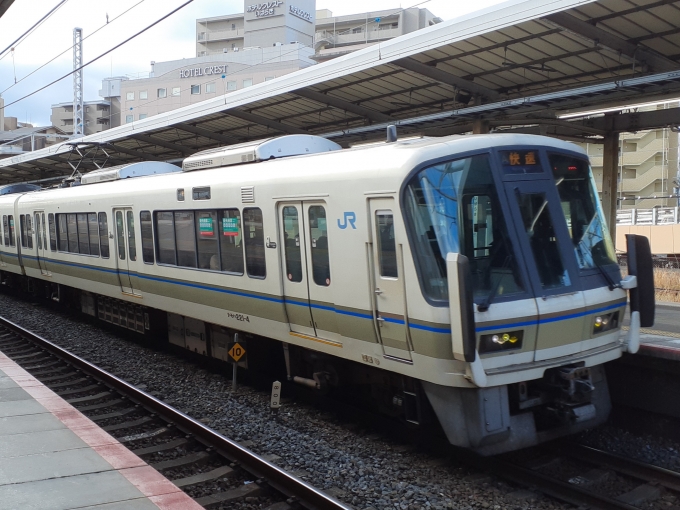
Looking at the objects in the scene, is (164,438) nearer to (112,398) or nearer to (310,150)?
(112,398)

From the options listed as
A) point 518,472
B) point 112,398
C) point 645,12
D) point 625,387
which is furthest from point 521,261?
point 112,398

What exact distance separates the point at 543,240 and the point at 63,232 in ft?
36.9

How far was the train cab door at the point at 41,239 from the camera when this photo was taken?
1599 cm

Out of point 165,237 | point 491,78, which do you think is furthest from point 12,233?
point 491,78

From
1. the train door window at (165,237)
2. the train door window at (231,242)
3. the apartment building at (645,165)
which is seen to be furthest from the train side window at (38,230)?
the apartment building at (645,165)

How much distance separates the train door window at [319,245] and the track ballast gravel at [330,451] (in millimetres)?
1638

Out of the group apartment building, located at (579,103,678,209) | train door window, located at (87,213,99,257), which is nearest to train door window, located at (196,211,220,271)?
train door window, located at (87,213,99,257)

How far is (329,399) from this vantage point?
8.66 meters

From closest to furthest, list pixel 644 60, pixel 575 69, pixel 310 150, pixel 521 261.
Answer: pixel 521 261 < pixel 310 150 < pixel 644 60 < pixel 575 69

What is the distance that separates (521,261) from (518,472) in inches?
71.0

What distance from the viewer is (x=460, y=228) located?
19.7 feet

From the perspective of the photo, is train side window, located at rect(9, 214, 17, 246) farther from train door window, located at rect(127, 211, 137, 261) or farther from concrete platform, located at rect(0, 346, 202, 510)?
concrete platform, located at rect(0, 346, 202, 510)

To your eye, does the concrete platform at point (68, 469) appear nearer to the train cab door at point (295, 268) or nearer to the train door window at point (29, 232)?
the train cab door at point (295, 268)

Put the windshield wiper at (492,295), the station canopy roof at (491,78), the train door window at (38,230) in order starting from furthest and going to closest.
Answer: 1. the train door window at (38,230)
2. the station canopy roof at (491,78)
3. the windshield wiper at (492,295)
